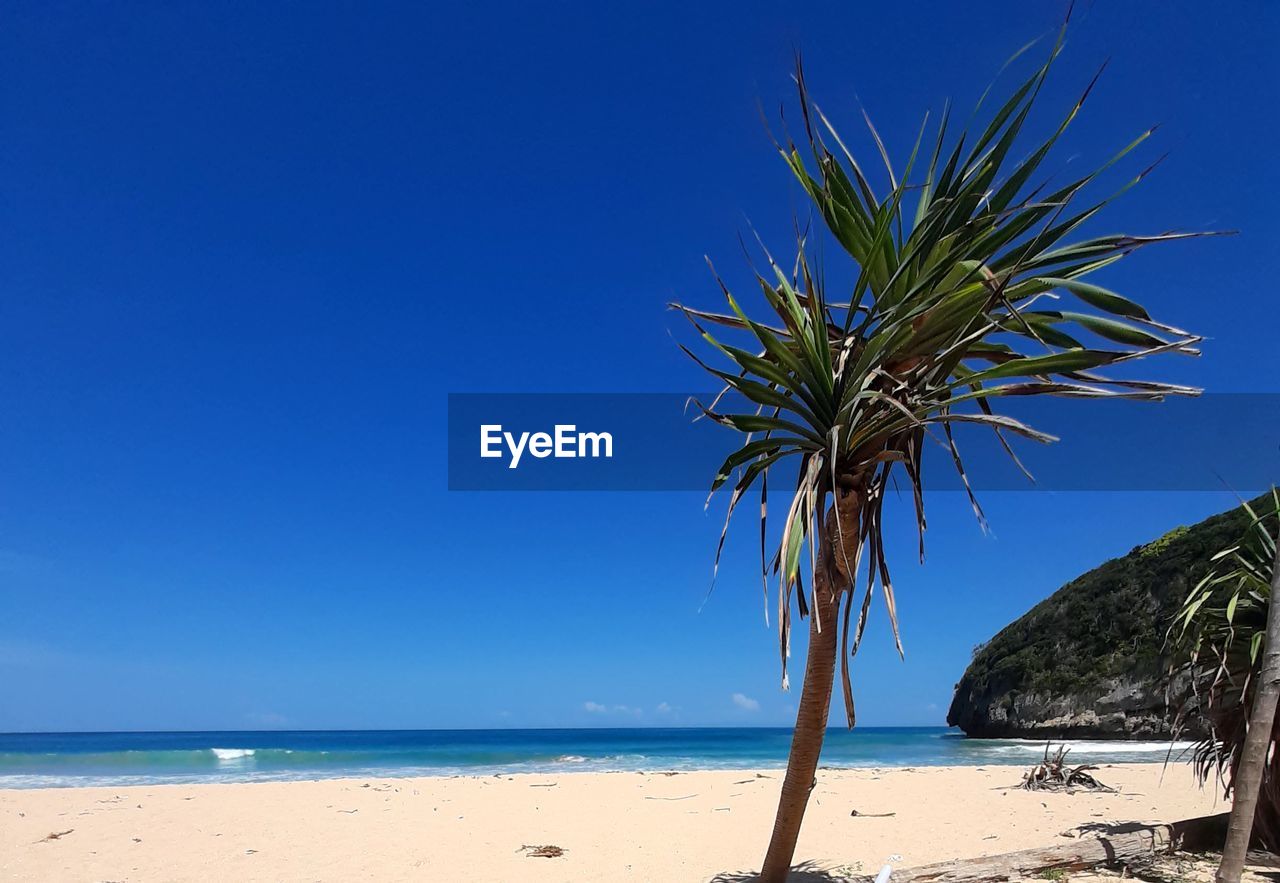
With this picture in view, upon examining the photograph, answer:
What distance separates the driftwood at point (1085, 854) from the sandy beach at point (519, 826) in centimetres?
163

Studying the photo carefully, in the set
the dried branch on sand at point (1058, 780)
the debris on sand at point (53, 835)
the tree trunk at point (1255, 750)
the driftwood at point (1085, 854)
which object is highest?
the tree trunk at point (1255, 750)

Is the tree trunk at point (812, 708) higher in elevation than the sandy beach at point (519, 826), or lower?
higher

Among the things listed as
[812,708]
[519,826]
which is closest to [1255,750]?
[812,708]

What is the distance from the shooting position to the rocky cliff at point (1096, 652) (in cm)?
3556

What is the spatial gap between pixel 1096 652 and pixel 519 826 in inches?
1511

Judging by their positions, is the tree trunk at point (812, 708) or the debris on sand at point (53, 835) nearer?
the tree trunk at point (812, 708)

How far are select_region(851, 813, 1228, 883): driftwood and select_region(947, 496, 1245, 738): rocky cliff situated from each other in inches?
1110

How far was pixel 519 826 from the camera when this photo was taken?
1049cm

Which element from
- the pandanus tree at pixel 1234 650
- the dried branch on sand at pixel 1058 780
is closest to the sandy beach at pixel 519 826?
the dried branch on sand at pixel 1058 780

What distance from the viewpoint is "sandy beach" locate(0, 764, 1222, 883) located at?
25.8 ft

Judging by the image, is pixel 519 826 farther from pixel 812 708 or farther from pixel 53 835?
pixel 812 708

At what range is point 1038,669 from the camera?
43844 millimetres

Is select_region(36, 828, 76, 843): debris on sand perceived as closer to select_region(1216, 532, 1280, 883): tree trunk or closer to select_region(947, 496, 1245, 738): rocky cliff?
select_region(1216, 532, 1280, 883): tree trunk

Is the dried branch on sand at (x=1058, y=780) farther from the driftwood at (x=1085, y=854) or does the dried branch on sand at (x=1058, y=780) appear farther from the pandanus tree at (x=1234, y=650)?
the pandanus tree at (x=1234, y=650)
